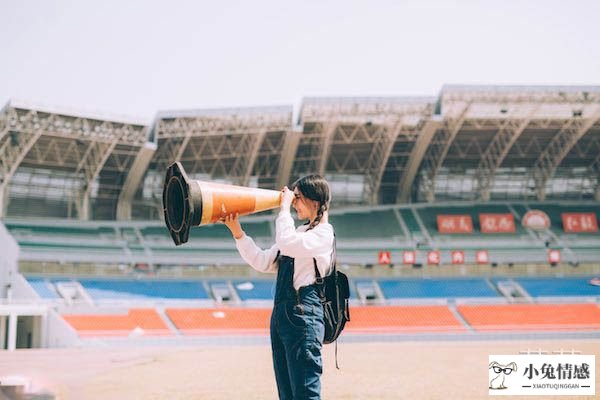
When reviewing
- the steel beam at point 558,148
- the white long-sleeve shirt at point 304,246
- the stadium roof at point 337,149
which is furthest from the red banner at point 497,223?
the white long-sleeve shirt at point 304,246

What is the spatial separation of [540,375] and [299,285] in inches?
223

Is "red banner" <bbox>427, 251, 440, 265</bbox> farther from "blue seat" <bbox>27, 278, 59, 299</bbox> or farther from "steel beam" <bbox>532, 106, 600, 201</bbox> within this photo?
"blue seat" <bbox>27, 278, 59, 299</bbox>

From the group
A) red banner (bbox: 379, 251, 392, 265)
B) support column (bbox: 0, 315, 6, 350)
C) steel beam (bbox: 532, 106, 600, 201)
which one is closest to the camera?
support column (bbox: 0, 315, 6, 350)

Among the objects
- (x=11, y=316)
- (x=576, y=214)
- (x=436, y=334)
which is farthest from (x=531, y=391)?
(x=576, y=214)

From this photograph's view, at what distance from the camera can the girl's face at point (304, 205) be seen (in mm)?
4055

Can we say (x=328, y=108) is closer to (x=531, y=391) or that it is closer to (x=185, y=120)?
(x=185, y=120)

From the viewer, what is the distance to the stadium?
33.2 m

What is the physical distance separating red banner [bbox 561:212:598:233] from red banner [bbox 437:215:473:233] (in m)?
6.24

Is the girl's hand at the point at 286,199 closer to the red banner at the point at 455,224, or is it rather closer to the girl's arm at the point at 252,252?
the girl's arm at the point at 252,252

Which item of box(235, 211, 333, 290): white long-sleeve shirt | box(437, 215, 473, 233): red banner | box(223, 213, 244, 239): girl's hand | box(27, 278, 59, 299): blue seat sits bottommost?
box(235, 211, 333, 290): white long-sleeve shirt

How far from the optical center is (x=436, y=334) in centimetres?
3162

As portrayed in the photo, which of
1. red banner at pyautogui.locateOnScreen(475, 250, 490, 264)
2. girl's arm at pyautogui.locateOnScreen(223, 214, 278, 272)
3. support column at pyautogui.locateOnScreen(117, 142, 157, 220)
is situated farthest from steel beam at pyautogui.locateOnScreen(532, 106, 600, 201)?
girl's arm at pyautogui.locateOnScreen(223, 214, 278, 272)

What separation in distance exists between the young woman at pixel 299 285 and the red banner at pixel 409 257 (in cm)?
3770

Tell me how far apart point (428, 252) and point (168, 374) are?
2975cm
